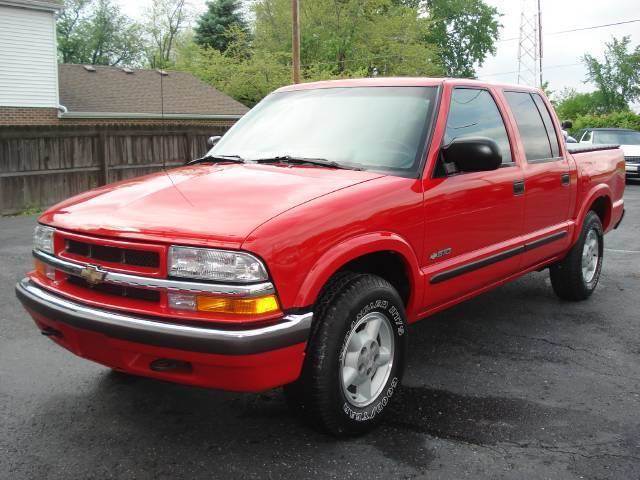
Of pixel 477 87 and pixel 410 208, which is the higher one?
pixel 477 87

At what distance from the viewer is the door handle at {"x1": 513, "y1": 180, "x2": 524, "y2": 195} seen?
15.4 ft

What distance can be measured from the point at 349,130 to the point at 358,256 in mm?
1094

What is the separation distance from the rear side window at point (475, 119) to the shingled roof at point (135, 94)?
2080 centimetres

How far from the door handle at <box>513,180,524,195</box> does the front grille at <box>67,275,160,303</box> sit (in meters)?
2.69

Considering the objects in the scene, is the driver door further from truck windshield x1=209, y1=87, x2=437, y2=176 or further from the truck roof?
truck windshield x1=209, y1=87, x2=437, y2=176

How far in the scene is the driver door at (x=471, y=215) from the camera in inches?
157

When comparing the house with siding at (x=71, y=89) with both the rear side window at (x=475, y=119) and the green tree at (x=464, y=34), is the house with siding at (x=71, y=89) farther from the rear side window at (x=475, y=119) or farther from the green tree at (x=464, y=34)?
the green tree at (x=464, y=34)

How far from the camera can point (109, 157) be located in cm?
1568

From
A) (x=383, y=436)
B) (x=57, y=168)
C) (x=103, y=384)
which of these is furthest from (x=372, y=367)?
(x=57, y=168)

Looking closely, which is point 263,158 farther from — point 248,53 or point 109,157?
point 248,53

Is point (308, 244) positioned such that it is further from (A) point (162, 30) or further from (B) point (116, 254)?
(A) point (162, 30)

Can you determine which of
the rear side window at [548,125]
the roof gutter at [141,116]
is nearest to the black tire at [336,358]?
the rear side window at [548,125]

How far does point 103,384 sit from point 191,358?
150 centimetres

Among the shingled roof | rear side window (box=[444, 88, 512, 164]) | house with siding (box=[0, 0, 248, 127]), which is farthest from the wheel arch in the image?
the shingled roof
